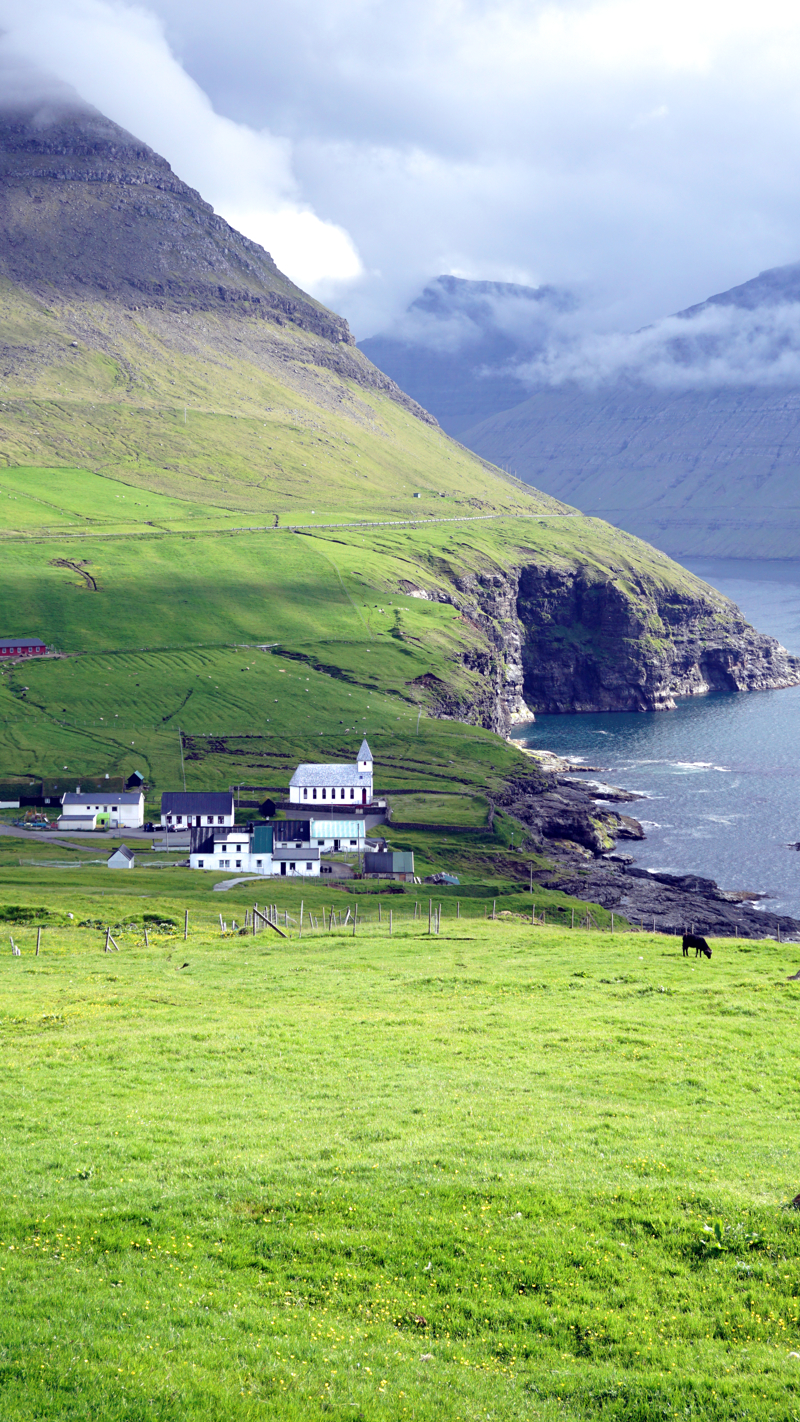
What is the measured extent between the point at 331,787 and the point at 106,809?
35.1m

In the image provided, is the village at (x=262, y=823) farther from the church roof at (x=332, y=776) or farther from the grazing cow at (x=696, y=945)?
the grazing cow at (x=696, y=945)

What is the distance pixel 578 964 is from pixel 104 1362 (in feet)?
139

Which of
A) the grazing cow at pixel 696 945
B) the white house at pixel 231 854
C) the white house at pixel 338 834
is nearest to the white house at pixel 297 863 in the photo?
the white house at pixel 231 854

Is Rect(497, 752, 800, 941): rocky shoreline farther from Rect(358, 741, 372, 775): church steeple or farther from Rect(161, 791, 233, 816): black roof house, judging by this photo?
Rect(161, 791, 233, 816): black roof house

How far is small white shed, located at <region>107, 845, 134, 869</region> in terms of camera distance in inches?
4874

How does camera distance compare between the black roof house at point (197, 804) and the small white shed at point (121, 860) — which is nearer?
the small white shed at point (121, 860)

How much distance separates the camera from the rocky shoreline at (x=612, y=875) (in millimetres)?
118375

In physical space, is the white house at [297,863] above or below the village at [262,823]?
below

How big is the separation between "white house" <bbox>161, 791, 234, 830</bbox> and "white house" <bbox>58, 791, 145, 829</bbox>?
22.8 feet

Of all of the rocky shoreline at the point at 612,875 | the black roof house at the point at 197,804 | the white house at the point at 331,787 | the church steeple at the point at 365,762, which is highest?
the church steeple at the point at 365,762

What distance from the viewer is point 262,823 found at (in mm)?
137125

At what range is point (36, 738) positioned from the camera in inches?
7421

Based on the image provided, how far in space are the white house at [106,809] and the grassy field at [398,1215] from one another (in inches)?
4587

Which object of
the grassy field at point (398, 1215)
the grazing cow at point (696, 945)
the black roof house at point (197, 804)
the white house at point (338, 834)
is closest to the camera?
the grassy field at point (398, 1215)
